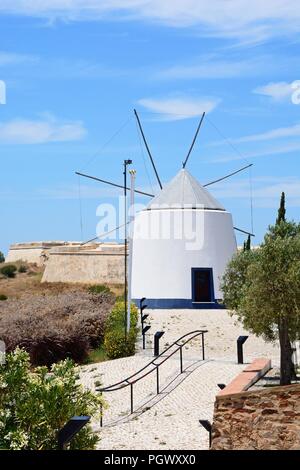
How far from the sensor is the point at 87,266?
225 ft

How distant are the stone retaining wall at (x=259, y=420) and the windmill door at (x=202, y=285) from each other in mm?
26400

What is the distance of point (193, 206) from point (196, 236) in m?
1.58

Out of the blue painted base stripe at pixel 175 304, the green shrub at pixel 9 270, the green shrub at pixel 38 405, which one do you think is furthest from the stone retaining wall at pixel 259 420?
the green shrub at pixel 9 270

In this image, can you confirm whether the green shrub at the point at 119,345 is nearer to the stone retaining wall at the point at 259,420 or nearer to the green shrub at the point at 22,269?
the stone retaining wall at the point at 259,420

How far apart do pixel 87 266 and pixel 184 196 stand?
29.3 metres

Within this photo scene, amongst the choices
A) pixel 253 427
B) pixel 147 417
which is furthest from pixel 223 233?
pixel 253 427

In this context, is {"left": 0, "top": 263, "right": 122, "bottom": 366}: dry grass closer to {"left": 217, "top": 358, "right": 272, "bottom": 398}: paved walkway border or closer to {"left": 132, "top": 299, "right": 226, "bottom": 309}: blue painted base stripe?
{"left": 132, "top": 299, "right": 226, "bottom": 309}: blue painted base stripe

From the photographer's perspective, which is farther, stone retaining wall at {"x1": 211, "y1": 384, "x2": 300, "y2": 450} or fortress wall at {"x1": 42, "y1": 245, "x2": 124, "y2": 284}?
fortress wall at {"x1": 42, "y1": 245, "x2": 124, "y2": 284}

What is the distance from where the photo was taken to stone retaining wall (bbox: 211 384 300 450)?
38.6 ft

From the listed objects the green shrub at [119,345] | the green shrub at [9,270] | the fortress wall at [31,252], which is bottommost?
the green shrub at [119,345]

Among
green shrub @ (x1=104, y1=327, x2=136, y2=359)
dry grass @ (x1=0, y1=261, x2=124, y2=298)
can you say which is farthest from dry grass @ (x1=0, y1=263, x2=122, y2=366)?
dry grass @ (x1=0, y1=261, x2=124, y2=298)

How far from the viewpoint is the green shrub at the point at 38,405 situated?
37.3 feet

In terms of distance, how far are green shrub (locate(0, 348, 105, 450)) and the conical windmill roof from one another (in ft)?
92.8
